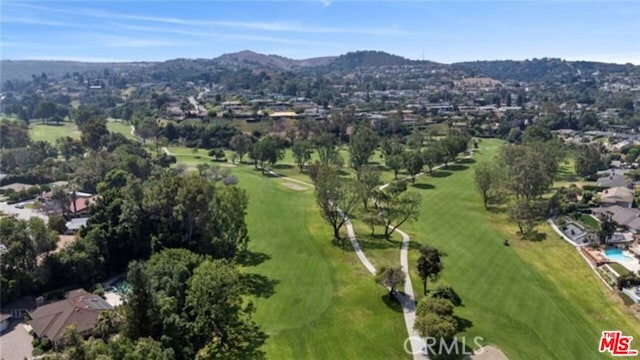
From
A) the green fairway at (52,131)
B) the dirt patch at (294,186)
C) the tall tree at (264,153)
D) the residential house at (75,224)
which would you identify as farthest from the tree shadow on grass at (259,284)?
the green fairway at (52,131)

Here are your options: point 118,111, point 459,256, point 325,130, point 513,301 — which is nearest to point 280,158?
point 325,130

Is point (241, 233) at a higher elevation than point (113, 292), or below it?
higher

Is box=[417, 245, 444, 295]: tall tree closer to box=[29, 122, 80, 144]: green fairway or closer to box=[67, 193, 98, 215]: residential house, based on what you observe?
box=[67, 193, 98, 215]: residential house

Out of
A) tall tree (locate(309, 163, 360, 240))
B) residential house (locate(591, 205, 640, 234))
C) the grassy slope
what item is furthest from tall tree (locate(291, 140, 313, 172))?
residential house (locate(591, 205, 640, 234))

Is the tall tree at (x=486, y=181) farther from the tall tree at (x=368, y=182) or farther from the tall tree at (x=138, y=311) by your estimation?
the tall tree at (x=138, y=311)

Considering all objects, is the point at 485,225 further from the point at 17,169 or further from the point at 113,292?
the point at 17,169

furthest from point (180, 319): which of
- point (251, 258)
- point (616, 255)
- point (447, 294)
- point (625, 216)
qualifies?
point (625, 216)

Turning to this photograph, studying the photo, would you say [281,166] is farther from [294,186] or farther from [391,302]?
[391,302]
